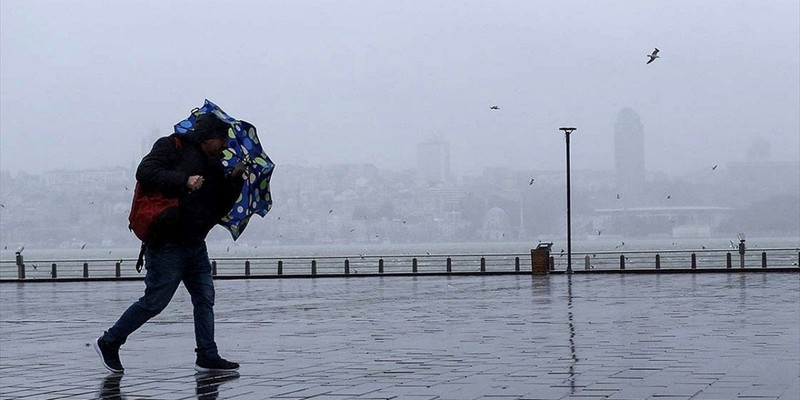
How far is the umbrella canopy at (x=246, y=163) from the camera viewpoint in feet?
30.4

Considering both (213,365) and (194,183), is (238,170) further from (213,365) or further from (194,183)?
(213,365)

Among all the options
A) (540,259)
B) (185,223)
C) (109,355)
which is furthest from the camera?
(540,259)

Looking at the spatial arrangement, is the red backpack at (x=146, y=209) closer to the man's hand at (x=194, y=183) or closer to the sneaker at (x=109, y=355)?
the man's hand at (x=194, y=183)

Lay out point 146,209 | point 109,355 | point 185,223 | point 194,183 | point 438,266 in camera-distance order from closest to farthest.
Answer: point 194,183, point 146,209, point 185,223, point 109,355, point 438,266

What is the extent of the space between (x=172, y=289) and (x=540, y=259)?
103ft

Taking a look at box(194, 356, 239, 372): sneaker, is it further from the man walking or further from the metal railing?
the metal railing

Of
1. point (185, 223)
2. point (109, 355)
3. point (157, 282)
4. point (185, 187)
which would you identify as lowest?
point (109, 355)

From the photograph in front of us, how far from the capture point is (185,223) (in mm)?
8953

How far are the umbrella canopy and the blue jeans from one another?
0.35m

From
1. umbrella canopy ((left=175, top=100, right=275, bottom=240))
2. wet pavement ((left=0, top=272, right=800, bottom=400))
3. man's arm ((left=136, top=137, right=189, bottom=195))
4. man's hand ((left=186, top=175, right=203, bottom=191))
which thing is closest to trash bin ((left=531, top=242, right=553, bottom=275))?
wet pavement ((left=0, top=272, right=800, bottom=400))

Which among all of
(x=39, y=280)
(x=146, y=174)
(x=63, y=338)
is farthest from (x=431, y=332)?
(x=39, y=280)

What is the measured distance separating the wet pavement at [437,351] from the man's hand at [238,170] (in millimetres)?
1340

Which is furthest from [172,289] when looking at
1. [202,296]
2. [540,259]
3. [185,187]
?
[540,259]

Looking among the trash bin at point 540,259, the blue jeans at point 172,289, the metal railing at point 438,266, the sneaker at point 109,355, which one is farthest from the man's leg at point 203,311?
the trash bin at point 540,259
